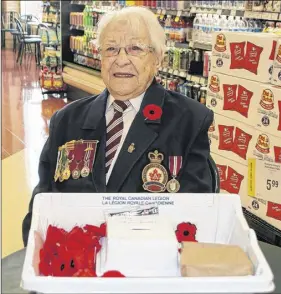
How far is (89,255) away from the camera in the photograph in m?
1.13

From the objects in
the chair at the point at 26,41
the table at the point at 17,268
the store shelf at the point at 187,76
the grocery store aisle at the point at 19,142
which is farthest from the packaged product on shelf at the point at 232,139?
the chair at the point at 26,41

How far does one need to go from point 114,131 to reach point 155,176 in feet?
0.84

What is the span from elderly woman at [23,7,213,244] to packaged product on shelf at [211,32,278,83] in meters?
1.09

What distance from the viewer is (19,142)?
225 inches

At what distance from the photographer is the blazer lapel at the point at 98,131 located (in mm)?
1768

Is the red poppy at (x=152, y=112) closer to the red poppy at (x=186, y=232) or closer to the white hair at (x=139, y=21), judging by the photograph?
the white hair at (x=139, y=21)

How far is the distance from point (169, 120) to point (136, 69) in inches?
8.8

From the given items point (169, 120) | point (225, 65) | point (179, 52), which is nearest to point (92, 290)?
point (169, 120)

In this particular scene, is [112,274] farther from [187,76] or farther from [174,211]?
[187,76]

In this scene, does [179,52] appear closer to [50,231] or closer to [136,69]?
[136,69]

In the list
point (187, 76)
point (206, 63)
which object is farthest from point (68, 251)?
point (187, 76)

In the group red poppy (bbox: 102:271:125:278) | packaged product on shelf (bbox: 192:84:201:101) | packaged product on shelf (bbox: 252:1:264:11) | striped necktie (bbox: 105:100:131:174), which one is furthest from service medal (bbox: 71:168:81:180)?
packaged product on shelf (bbox: 192:84:201:101)

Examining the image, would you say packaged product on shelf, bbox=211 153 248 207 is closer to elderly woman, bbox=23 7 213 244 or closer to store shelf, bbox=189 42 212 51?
elderly woman, bbox=23 7 213 244

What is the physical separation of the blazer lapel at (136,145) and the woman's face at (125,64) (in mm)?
89
